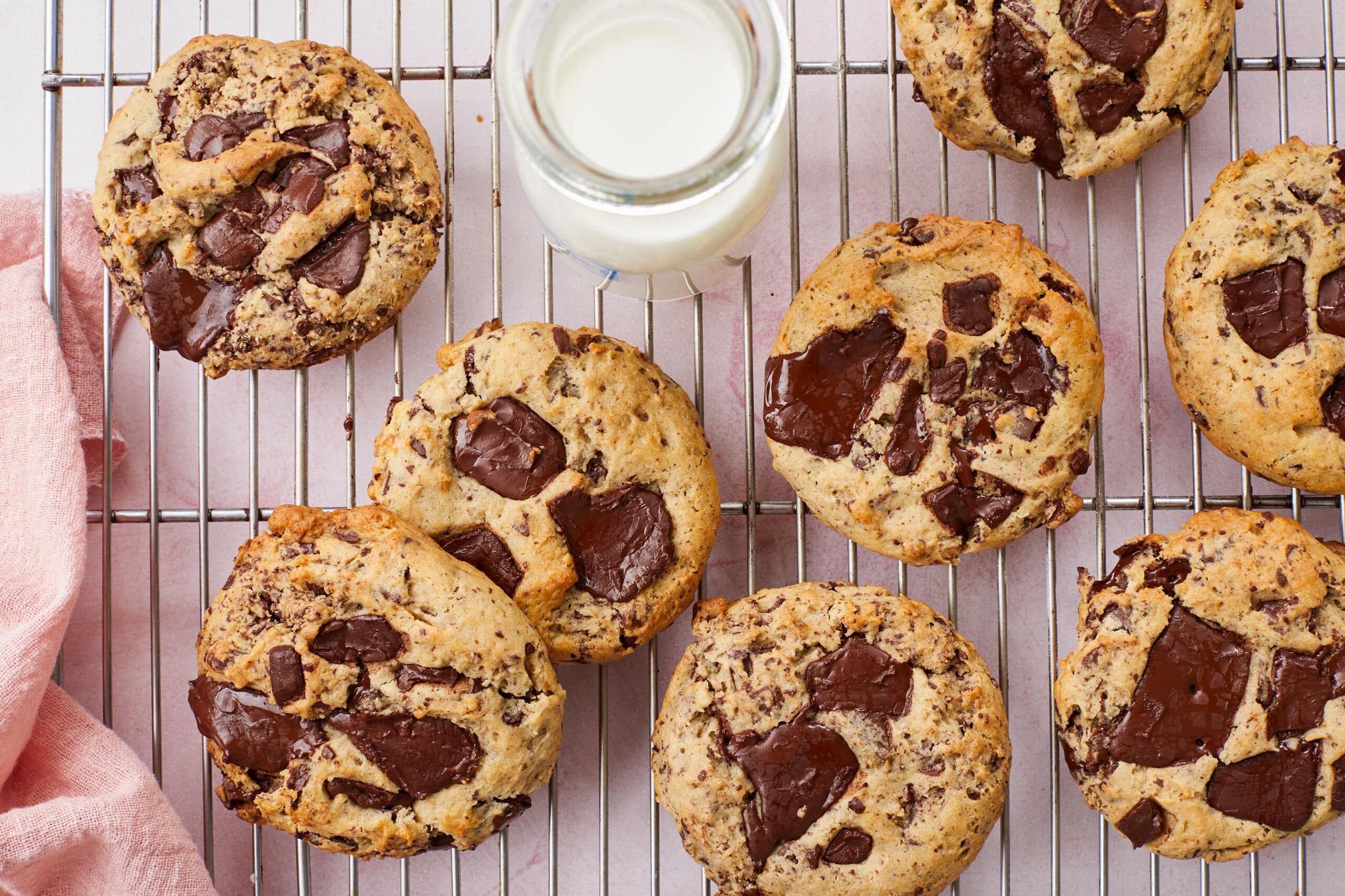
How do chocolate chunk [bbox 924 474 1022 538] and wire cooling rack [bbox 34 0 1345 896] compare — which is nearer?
chocolate chunk [bbox 924 474 1022 538]

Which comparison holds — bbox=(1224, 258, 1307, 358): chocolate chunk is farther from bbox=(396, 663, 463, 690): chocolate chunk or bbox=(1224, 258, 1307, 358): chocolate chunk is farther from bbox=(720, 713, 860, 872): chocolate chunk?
bbox=(396, 663, 463, 690): chocolate chunk

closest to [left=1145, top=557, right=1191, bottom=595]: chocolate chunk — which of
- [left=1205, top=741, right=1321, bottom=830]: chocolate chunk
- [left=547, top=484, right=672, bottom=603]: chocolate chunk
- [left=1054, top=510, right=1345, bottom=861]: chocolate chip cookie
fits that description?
[left=1054, top=510, right=1345, bottom=861]: chocolate chip cookie

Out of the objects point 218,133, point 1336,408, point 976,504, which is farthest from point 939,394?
point 218,133

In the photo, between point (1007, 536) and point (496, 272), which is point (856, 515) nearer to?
point (1007, 536)

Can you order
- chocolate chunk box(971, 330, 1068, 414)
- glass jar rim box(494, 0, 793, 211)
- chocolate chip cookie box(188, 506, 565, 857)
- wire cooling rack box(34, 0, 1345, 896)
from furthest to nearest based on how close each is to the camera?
wire cooling rack box(34, 0, 1345, 896) < chocolate chunk box(971, 330, 1068, 414) < chocolate chip cookie box(188, 506, 565, 857) < glass jar rim box(494, 0, 793, 211)

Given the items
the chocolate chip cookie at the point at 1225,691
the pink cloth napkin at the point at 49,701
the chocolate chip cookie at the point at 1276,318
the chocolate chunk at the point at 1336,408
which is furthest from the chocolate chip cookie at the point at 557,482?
the chocolate chunk at the point at 1336,408
